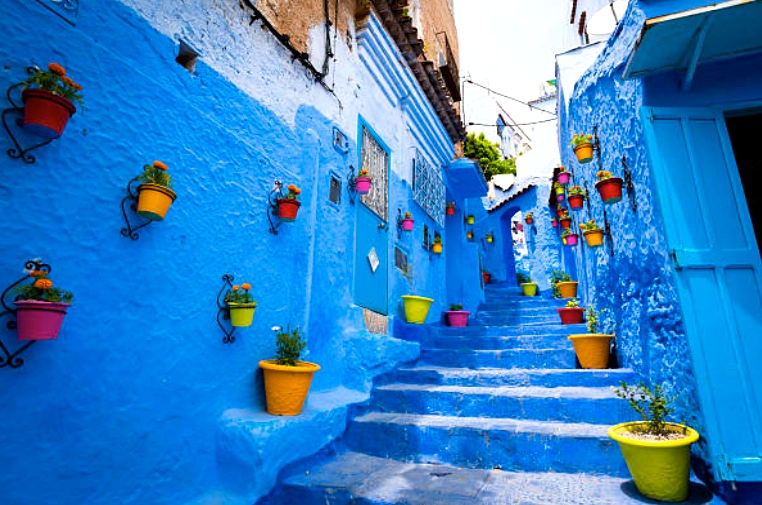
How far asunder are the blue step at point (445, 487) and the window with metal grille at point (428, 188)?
17.4 ft

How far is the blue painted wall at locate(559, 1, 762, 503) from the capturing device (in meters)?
3.12

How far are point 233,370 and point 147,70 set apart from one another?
7.90ft

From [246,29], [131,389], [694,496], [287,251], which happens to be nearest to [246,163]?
[287,251]

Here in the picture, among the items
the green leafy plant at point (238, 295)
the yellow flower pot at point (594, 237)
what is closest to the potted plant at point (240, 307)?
the green leafy plant at point (238, 295)

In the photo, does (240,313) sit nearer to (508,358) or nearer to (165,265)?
(165,265)

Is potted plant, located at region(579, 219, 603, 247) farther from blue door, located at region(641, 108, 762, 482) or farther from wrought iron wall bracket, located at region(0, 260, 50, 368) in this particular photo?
wrought iron wall bracket, located at region(0, 260, 50, 368)

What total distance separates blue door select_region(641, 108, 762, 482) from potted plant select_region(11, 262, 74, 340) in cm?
395

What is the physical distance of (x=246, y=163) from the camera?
12.6 feet

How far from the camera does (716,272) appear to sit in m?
3.00

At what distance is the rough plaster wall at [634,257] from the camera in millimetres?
3195

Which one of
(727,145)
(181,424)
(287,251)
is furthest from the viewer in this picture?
(287,251)

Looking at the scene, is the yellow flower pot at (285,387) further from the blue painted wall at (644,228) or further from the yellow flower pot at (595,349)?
the yellow flower pot at (595,349)

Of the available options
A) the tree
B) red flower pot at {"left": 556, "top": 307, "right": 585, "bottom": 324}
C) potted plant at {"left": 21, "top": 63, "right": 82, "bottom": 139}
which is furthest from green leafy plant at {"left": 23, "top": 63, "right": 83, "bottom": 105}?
the tree

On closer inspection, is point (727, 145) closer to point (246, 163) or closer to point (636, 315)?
point (636, 315)
